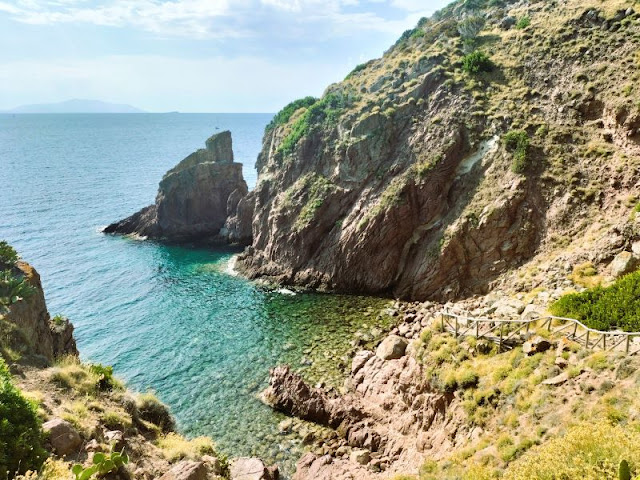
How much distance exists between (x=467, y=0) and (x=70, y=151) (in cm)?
17283

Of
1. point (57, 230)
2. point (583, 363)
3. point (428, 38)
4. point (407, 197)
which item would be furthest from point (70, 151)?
point (583, 363)

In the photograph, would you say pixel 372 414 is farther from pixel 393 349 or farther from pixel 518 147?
pixel 518 147

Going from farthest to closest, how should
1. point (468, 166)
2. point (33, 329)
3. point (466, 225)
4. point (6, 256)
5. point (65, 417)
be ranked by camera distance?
point (468, 166), point (466, 225), point (6, 256), point (33, 329), point (65, 417)

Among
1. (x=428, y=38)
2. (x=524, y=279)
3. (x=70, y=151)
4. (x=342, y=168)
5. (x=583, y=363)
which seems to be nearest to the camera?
(x=583, y=363)

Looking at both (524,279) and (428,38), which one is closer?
(524,279)

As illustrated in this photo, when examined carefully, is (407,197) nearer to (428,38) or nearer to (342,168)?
(342,168)

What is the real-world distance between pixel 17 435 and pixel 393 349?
75.0 feet

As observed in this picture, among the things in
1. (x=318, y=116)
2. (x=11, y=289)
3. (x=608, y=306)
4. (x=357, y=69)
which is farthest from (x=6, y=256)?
(x=357, y=69)

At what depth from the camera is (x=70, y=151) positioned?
7451 inches

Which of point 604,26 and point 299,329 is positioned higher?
point 604,26

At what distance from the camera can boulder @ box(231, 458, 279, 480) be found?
20922 millimetres

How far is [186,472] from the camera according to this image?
49.8 ft

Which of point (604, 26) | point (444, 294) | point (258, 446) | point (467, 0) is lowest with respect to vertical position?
point (258, 446)

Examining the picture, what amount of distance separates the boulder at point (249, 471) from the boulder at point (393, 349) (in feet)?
37.7
